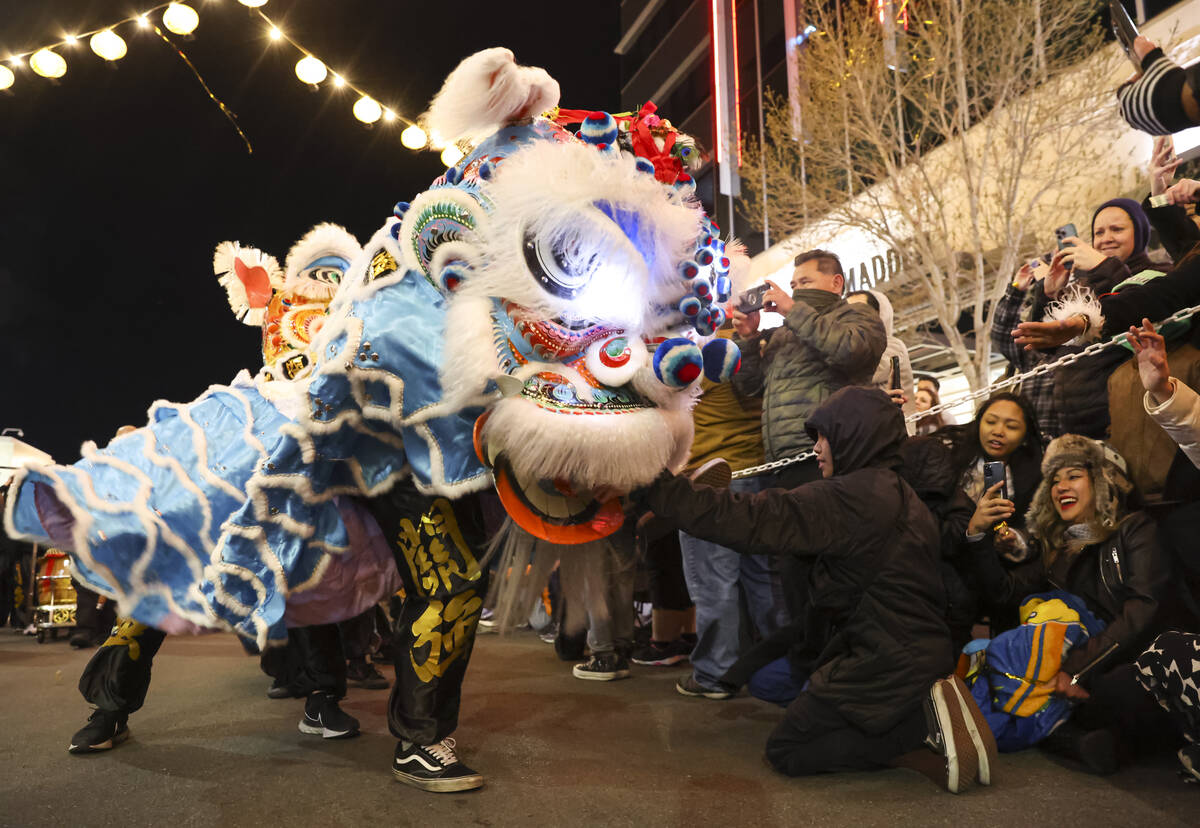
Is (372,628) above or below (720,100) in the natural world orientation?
below

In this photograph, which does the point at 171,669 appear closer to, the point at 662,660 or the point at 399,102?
the point at 662,660

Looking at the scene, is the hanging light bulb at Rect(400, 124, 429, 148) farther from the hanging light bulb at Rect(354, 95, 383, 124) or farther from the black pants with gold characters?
the black pants with gold characters

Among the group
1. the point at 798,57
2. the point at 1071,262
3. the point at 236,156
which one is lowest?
the point at 1071,262

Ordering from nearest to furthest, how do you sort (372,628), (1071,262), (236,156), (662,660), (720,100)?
(1071,262) → (372,628) → (662,660) → (236,156) → (720,100)

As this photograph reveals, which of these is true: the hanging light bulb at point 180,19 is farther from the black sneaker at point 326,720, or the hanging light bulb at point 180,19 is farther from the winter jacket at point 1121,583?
the winter jacket at point 1121,583

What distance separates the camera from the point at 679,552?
14.0ft

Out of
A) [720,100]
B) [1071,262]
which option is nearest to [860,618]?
[1071,262]

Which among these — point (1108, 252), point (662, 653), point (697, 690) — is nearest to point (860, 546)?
point (697, 690)

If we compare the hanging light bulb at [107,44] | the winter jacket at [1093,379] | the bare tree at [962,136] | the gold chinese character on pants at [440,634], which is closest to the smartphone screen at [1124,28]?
the winter jacket at [1093,379]

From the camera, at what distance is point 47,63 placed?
4.89 m

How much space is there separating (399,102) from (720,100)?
8994mm

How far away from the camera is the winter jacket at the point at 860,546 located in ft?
6.93

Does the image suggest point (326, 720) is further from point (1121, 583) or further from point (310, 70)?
point (310, 70)

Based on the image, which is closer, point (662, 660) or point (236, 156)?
point (662, 660)
